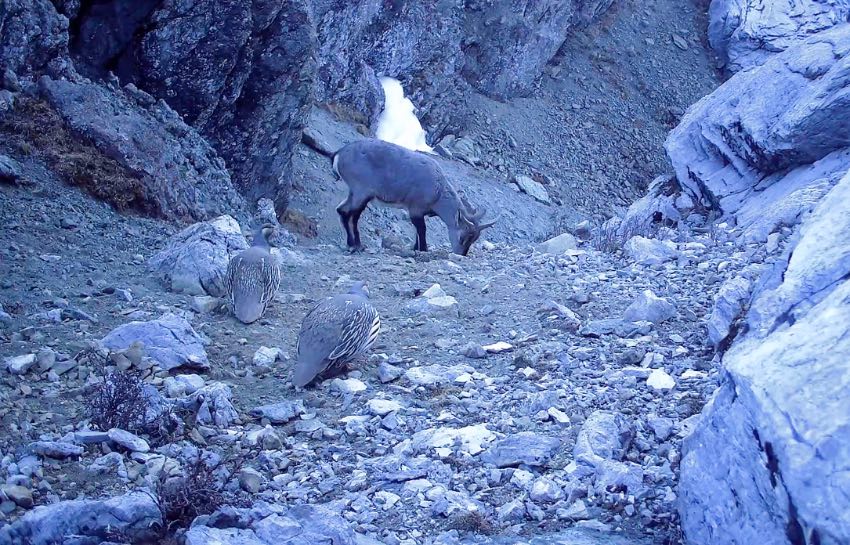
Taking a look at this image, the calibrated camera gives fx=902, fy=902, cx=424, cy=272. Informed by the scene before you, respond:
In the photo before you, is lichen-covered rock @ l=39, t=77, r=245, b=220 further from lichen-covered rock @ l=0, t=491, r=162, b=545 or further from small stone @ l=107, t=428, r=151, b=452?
lichen-covered rock @ l=0, t=491, r=162, b=545

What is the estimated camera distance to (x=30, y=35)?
1191 centimetres

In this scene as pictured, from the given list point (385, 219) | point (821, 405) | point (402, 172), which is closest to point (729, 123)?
point (402, 172)

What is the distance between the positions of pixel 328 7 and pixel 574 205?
28.3 ft

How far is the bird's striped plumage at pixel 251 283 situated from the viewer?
8.20 meters

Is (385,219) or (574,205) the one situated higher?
(574,205)

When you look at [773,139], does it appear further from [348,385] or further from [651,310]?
[348,385]

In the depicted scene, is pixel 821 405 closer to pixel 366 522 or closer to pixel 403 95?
pixel 366 522

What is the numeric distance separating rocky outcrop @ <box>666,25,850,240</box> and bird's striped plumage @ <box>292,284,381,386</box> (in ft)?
16.0

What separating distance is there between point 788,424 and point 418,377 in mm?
3905

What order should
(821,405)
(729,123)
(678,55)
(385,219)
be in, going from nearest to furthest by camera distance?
(821,405)
(729,123)
(385,219)
(678,55)

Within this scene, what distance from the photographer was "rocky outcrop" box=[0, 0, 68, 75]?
11648 millimetres

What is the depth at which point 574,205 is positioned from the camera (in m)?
24.5

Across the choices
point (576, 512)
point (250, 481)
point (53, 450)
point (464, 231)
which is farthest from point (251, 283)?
point (464, 231)

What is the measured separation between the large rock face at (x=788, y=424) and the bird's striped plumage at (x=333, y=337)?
3.27 meters
